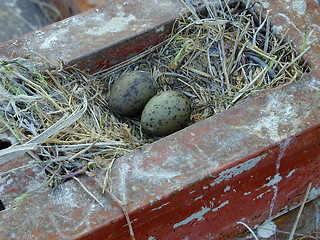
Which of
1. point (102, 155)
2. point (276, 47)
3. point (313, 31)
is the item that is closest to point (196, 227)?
point (102, 155)

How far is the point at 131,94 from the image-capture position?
9.20ft

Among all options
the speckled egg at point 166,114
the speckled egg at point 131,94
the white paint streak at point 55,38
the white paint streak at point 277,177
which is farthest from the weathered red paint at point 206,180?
the white paint streak at point 55,38

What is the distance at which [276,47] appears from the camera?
274 centimetres

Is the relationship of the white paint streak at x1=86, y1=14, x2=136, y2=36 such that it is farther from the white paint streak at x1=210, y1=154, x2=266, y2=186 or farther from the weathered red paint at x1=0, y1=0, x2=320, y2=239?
the white paint streak at x1=210, y1=154, x2=266, y2=186

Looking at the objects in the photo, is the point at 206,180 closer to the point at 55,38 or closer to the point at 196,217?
the point at 196,217

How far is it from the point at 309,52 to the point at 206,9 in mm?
724

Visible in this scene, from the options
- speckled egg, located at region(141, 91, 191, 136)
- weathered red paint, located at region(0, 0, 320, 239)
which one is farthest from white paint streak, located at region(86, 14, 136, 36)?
weathered red paint, located at region(0, 0, 320, 239)

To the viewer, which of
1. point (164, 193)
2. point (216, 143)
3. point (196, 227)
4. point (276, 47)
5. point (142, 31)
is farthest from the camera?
point (142, 31)

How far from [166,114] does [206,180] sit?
537mm

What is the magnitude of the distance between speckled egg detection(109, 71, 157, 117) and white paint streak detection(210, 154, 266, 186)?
777 millimetres

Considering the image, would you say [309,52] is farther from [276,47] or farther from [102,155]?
[102,155]

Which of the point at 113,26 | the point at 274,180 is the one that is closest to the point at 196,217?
the point at 274,180

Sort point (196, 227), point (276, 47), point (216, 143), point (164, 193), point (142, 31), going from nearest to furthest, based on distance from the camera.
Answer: point (164, 193) → point (216, 143) → point (196, 227) → point (276, 47) → point (142, 31)

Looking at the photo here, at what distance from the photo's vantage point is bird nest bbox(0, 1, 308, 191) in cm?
236
